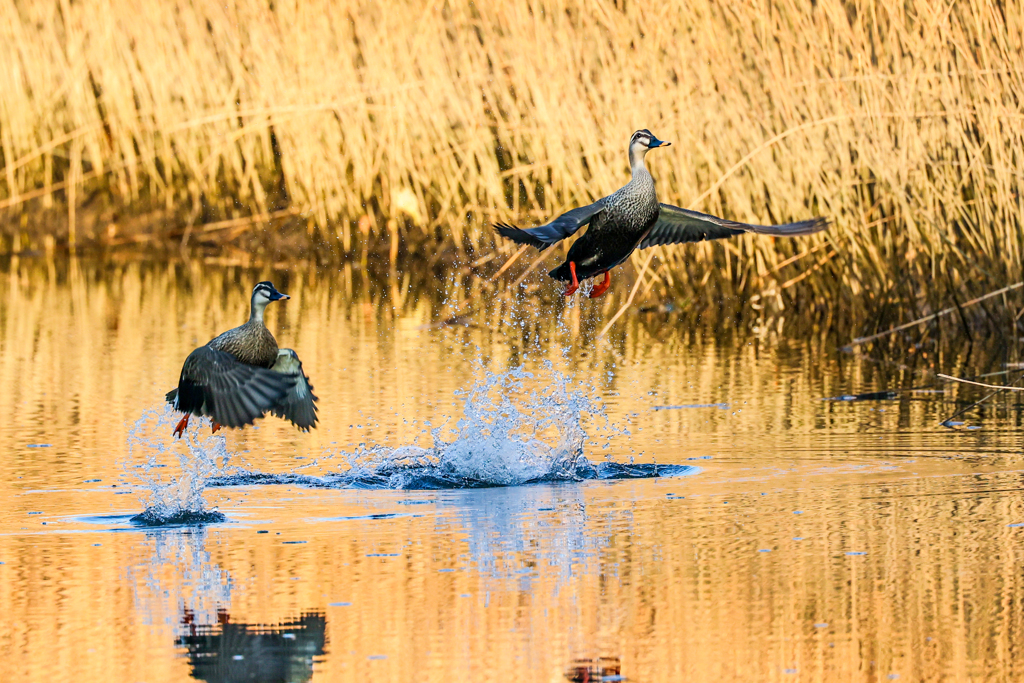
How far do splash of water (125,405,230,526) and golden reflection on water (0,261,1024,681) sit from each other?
90mm

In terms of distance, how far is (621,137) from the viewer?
37.1 feet

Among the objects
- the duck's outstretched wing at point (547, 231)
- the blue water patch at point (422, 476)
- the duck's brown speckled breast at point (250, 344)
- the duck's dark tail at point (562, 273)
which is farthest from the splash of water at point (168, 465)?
the duck's dark tail at point (562, 273)

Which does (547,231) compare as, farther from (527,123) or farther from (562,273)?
(527,123)

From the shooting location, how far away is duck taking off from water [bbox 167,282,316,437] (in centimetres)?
675

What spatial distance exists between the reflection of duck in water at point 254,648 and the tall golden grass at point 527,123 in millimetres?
5783

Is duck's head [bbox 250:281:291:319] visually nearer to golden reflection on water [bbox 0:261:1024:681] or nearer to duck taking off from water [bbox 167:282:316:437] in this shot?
duck taking off from water [bbox 167:282:316:437]

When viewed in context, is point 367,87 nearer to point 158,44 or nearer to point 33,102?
point 158,44

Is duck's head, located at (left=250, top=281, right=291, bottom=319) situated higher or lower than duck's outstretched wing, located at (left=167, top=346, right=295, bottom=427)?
higher

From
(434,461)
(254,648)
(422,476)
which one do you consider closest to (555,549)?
(254,648)

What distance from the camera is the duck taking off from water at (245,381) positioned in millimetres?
6750

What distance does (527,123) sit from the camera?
1255cm

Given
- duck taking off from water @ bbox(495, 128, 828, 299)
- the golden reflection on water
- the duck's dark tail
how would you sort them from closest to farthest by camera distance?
the golden reflection on water < duck taking off from water @ bbox(495, 128, 828, 299) < the duck's dark tail

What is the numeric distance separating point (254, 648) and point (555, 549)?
1317 millimetres

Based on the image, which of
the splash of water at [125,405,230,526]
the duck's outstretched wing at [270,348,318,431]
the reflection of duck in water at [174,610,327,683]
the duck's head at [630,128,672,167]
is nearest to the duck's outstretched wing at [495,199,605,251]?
the duck's head at [630,128,672,167]
